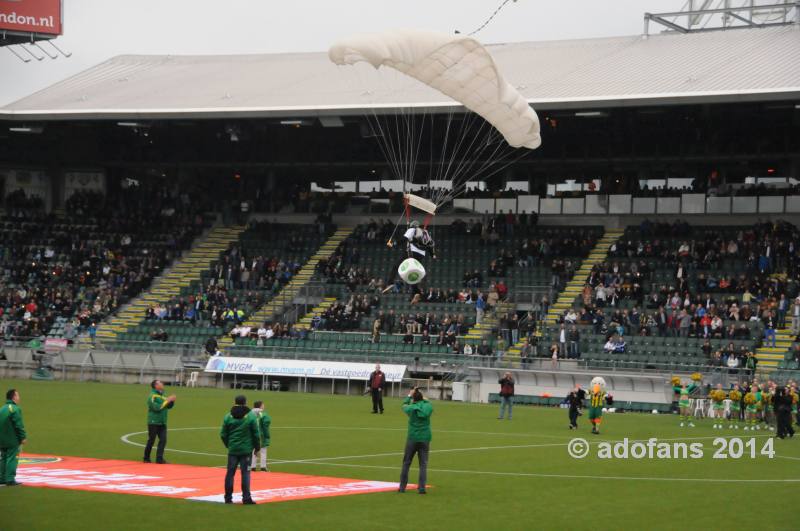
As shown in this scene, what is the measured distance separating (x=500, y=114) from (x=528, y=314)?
63.1 ft

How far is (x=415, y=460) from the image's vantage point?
814 inches

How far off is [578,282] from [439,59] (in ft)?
78.8

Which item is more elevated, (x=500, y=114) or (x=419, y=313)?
(x=500, y=114)

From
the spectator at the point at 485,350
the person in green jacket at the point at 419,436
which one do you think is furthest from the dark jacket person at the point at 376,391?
the person in green jacket at the point at 419,436

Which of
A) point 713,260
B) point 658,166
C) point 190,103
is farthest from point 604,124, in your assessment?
point 190,103

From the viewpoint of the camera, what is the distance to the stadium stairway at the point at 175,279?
51.0 metres

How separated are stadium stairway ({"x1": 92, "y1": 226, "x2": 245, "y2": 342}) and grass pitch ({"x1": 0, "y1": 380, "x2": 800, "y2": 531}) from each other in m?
16.4

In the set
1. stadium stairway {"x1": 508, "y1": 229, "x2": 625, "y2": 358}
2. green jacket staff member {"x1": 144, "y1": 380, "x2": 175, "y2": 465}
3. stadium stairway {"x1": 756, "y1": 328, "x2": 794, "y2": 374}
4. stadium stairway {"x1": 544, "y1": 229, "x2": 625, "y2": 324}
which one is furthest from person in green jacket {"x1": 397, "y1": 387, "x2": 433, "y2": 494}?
stadium stairway {"x1": 544, "y1": 229, "x2": 625, "y2": 324}

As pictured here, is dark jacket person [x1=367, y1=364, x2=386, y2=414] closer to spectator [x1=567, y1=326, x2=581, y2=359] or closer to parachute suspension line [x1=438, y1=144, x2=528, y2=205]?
spectator [x1=567, y1=326, x2=581, y2=359]

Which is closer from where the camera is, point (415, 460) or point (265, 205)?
point (415, 460)

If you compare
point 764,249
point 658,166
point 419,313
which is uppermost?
point 658,166

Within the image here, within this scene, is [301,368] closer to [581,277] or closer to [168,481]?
[581,277]

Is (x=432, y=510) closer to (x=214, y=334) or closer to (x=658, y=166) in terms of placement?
(x=214, y=334)

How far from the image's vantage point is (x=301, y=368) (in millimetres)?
43344
